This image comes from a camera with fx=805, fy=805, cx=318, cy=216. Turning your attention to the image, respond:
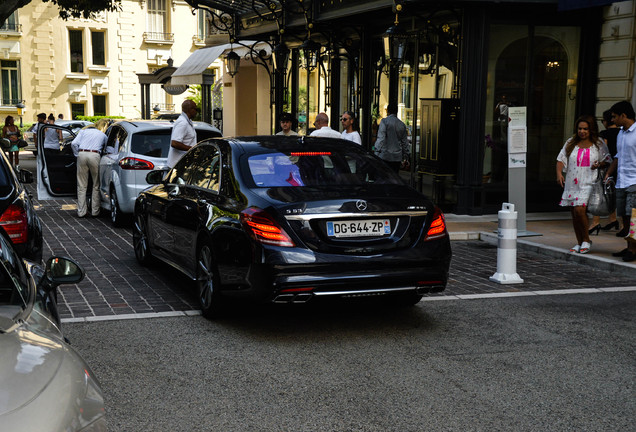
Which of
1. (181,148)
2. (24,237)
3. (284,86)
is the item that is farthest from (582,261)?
(284,86)

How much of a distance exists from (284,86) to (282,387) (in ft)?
63.2

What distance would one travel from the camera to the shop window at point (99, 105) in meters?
53.8

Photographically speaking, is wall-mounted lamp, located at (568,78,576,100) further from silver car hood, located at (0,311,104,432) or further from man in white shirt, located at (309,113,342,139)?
silver car hood, located at (0,311,104,432)

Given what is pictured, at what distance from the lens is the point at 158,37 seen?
2178 inches

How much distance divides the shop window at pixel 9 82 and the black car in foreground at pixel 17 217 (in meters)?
48.4

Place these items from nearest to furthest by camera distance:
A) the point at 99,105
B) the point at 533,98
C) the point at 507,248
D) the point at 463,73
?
the point at 507,248
the point at 463,73
the point at 533,98
the point at 99,105

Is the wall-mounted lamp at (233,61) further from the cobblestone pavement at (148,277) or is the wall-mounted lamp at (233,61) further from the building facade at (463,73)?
the cobblestone pavement at (148,277)

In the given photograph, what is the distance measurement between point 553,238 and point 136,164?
20.6ft

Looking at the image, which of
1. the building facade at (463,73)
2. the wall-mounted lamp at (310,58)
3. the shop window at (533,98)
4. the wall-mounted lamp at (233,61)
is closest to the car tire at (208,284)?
the building facade at (463,73)

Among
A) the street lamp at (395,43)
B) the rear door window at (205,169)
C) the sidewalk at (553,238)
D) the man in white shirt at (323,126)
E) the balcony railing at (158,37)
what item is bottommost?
the sidewalk at (553,238)

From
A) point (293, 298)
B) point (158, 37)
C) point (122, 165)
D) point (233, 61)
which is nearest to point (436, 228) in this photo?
point (293, 298)

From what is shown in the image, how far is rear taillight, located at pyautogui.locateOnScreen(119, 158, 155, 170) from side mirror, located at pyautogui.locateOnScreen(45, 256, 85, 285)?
8.47 metres

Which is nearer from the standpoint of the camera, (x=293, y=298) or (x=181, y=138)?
(x=293, y=298)

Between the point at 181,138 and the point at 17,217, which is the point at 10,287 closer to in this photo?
the point at 17,217
